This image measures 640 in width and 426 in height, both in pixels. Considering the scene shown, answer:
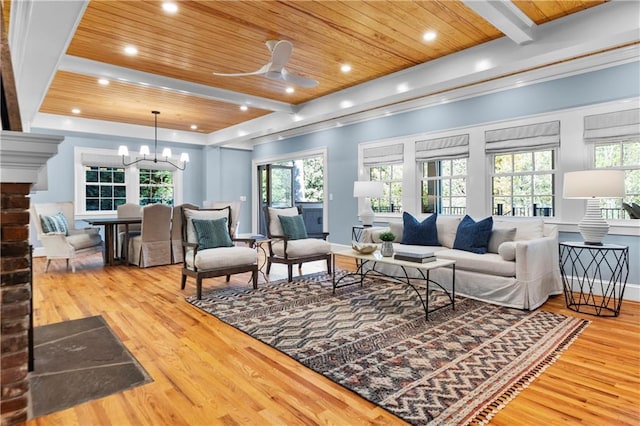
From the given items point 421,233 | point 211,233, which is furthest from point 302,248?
point 421,233

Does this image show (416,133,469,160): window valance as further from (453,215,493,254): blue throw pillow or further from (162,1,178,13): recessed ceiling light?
(162,1,178,13): recessed ceiling light

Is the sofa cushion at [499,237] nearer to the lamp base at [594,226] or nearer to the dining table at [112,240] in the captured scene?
the lamp base at [594,226]

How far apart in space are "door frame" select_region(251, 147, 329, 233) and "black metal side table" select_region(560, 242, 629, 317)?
418 centimetres

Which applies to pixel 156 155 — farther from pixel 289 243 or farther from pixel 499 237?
pixel 499 237

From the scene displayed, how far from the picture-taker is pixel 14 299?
176 cm

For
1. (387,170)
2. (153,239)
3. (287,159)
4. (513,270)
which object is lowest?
(513,270)

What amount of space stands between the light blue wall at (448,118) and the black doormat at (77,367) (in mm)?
4762

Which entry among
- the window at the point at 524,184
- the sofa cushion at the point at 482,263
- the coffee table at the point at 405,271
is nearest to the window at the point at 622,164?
the window at the point at 524,184

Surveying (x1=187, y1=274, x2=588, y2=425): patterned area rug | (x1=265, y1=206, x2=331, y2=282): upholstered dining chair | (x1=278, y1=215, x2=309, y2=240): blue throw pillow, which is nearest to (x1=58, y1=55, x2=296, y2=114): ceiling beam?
(x1=265, y1=206, x2=331, y2=282): upholstered dining chair

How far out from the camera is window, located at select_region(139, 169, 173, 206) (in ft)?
28.1

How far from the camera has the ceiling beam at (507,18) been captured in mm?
3059

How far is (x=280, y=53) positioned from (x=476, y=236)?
9.75 ft

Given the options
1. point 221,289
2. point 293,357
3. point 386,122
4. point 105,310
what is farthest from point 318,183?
point 293,357

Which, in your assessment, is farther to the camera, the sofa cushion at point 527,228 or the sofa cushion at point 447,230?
the sofa cushion at point 447,230
